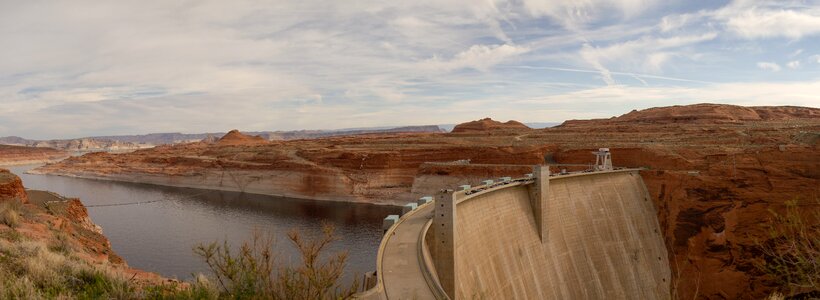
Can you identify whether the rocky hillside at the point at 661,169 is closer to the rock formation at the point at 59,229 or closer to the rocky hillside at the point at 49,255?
the rocky hillside at the point at 49,255

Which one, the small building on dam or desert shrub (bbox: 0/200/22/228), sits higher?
desert shrub (bbox: 0/200/22/228)

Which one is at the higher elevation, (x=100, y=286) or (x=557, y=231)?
(x=100, y=286)

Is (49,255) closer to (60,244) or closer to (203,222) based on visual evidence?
(60,244)

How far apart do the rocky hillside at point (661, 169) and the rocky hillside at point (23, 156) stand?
4923cm

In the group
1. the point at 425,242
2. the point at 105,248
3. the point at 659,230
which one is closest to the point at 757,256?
the point at 659,230

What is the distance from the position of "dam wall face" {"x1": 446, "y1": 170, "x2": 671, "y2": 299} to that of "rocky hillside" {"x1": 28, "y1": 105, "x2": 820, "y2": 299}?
251 centimetres

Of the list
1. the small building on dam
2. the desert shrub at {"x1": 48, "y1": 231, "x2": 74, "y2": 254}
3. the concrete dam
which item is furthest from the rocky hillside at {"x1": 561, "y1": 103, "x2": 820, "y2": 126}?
the desert shrub at {"x1": 48, "y1": 231, "x2": 74, "y2": 254}

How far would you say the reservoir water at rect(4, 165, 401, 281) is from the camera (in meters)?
33.1


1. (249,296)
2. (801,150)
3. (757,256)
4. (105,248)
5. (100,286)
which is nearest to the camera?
Result: (249,296)

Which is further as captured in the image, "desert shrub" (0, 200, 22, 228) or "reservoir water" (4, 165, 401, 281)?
"reservoir water" (4, 165, 401, 281)

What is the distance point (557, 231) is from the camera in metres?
26.6

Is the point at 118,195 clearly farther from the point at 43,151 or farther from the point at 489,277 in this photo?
the point at 43,151

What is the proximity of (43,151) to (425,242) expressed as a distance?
580ft

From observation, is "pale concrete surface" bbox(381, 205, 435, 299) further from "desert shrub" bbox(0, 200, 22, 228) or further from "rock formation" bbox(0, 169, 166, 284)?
"desert shrub" bbox(0, 200, 22, 228)
